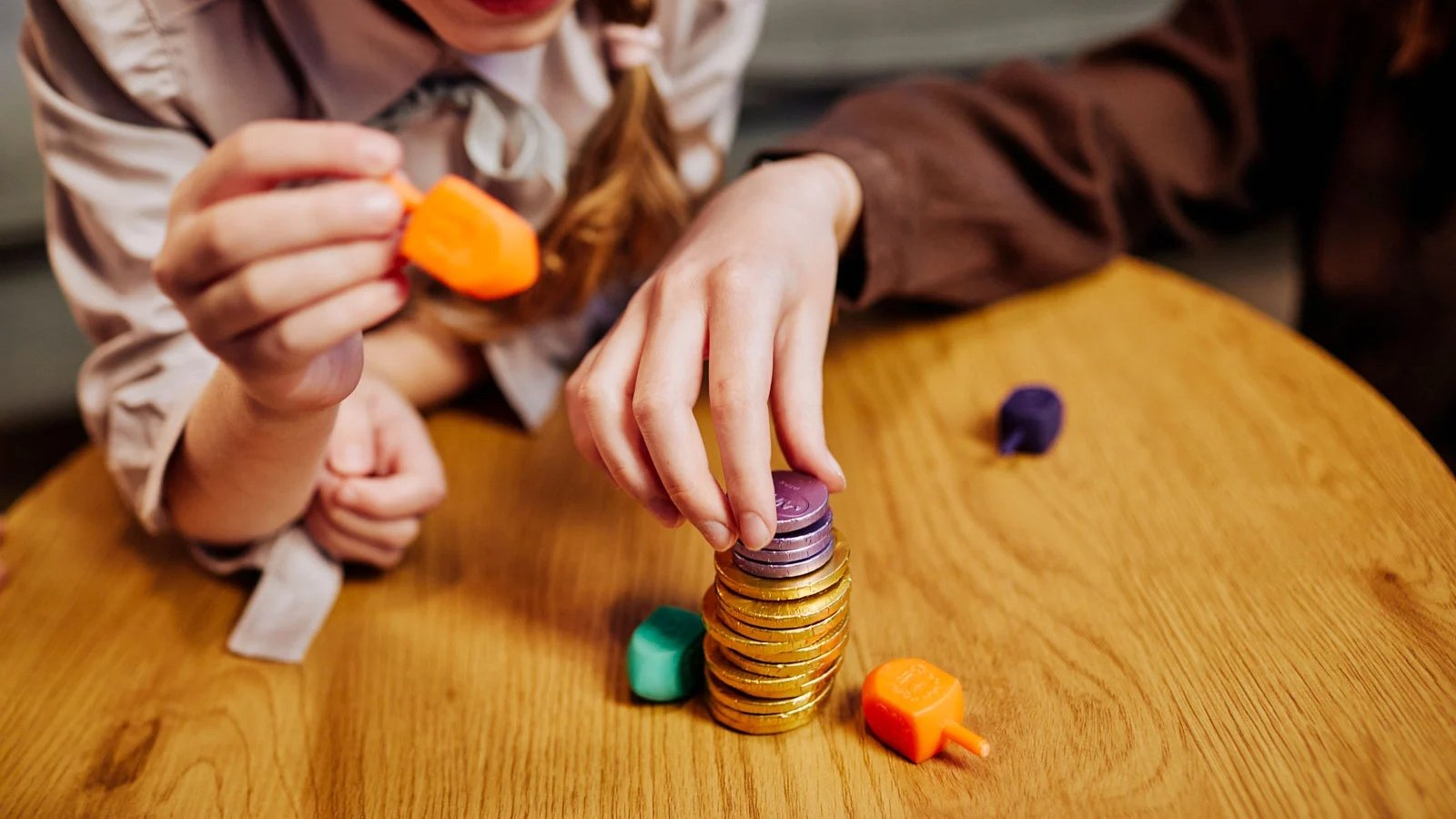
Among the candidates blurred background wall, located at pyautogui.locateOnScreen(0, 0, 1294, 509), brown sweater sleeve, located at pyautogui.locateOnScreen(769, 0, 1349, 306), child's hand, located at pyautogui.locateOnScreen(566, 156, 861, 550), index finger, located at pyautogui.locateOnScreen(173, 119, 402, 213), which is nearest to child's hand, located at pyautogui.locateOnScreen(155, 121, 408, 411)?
index finger, located at pyautogui.locateOnScreen(173, 119, 402, 213)

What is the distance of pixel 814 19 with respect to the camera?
1354 millimetres

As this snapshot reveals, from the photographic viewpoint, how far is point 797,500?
0.47 m

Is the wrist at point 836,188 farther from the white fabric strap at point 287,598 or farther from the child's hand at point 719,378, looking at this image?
the white fabric strap at point 287,598

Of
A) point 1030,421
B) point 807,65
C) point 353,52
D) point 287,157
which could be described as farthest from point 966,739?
point 807,65

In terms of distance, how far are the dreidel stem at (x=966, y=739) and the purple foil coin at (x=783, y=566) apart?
0.09m

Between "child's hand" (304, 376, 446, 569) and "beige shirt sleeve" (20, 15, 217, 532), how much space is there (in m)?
0.08

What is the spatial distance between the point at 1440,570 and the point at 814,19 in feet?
3.39

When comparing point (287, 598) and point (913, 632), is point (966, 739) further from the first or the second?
point (287, 598)

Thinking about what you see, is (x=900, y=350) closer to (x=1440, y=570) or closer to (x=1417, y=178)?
(x=1440, y=570)

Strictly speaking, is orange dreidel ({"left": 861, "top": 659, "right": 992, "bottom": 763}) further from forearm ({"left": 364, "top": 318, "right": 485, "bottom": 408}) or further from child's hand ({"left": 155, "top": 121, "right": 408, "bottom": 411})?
forearm ({"left": 364, "top": 318, "right": 485, "bottom": 408})

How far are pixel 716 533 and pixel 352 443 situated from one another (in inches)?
10.1

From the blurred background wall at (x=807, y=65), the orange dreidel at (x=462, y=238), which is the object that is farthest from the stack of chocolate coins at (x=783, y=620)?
the blurred background wall at (x=807, y=65)

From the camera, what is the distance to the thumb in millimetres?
591

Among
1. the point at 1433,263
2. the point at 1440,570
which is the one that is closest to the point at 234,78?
the point at 1440,570
